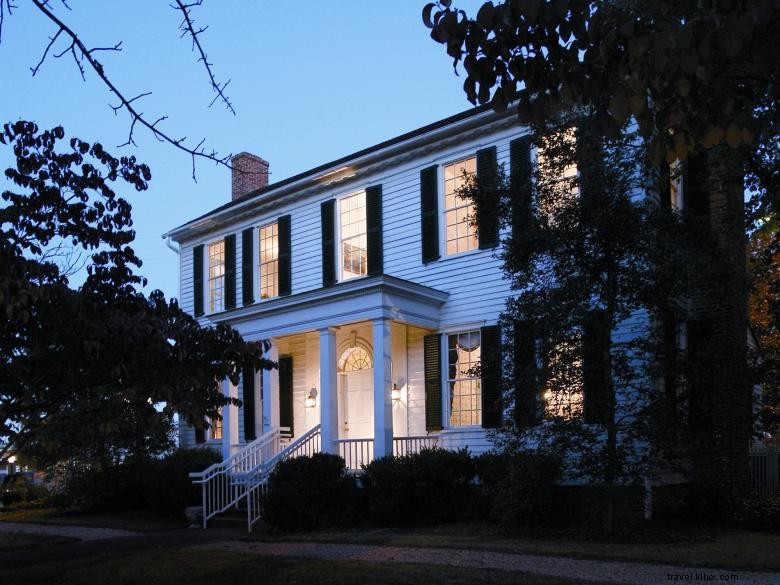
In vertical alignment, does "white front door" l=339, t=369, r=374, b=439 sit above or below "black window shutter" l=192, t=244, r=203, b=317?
below

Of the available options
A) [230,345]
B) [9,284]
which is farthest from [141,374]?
[9,284]

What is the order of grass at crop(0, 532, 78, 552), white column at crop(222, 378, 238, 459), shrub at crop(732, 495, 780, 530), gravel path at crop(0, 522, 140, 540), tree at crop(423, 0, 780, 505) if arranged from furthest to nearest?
1. white column at crop(222, 378, 238, 459)
2. gravel path at crop(0, 522, 140, 540)
3. grass at crop(0, 532, 78, 552)
4. shrub at crop(732, 495, 780, 530)
5. tree at crop(423, 0, 780, 505)

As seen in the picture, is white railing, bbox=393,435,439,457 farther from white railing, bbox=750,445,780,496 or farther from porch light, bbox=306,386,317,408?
white railing, bbox=750,445,780,496

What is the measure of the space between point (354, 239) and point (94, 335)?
32.0 ft

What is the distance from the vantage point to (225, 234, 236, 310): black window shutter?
63.9ft

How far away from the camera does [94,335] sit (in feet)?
25.2

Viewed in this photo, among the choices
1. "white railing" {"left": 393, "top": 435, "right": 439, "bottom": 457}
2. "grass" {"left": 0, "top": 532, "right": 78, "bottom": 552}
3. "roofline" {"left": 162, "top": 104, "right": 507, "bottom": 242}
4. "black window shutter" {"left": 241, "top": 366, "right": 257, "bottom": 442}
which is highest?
"roofline" {"left": 162, "top": 104, "right": 507, "bottom": 242}

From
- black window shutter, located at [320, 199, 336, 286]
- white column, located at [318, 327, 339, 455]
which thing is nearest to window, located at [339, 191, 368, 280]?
black window shutter, located at [320, 199, 336, 286]

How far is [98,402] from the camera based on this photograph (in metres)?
9.38

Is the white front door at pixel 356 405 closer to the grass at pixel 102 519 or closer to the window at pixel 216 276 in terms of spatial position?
the grass at pixel 102 519

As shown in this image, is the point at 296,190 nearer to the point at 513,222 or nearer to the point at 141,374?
the point at 513,222

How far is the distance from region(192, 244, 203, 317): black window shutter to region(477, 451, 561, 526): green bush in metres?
10.6

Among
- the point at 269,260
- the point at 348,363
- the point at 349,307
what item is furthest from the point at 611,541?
the point at 269,260

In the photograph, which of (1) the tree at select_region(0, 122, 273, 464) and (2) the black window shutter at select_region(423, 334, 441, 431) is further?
(2) the black window shutter at select_region(423, 334, 441, 431)
